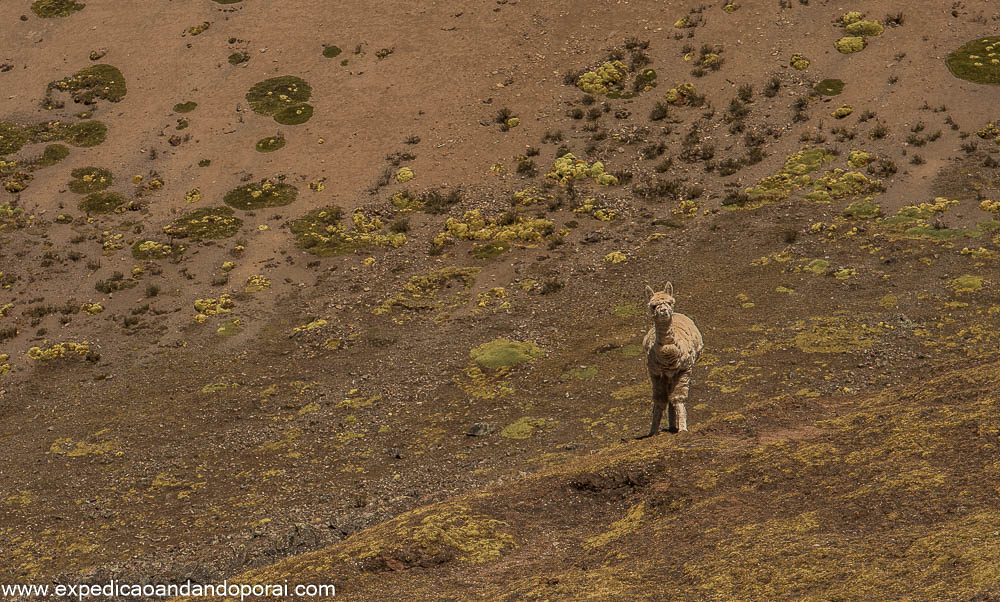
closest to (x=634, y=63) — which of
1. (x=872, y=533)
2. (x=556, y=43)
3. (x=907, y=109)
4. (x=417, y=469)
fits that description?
(x=556, y=43)

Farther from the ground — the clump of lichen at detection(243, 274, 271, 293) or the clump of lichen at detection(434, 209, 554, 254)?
the clump of lichen at detection(434, 209, 554, 254)

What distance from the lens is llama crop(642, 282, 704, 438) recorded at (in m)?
30.0

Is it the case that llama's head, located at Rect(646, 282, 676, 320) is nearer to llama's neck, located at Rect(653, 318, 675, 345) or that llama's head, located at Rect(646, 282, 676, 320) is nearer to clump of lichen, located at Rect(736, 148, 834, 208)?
llama's neck, located at Rect(653, 318, 675, 345)

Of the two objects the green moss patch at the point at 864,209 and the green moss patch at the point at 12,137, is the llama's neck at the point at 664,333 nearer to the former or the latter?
the green moss patch at the point at 864,209

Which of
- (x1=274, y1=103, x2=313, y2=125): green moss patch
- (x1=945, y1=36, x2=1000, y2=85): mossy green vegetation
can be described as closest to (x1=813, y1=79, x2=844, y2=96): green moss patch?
(x1=945, y1=36, x2=1000, y2=85): mossy green vegetation

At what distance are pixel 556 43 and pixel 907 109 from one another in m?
30.1

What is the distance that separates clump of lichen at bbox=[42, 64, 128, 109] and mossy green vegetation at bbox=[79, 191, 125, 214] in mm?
14917

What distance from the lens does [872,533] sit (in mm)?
19969

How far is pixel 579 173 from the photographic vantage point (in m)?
70.1

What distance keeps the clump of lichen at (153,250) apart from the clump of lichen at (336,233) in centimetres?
877

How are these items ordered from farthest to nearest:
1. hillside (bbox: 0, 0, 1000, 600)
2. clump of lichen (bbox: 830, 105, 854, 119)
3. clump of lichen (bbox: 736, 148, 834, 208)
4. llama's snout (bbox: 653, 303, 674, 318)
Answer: clump of lichen (bbox: 830, 105, 854, 119)
clump of lichen (bbox: 736, 148, 834, 208)
llama's snout (bbox: 653, 303, 674, 318)
hillside (bbox: 0, 0, 1000, 600)

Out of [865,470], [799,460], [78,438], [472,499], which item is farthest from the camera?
[78,438]

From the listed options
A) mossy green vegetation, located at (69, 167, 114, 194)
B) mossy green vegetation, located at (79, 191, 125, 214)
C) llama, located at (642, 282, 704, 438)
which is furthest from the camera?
mossy green vegetation, located at (69, 167, 114, 194)

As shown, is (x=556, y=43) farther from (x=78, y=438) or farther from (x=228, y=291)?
(x=78, y=438)
